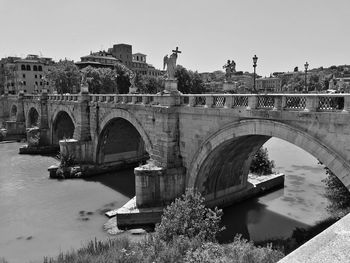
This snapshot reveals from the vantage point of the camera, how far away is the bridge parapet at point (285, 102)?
34.1ft

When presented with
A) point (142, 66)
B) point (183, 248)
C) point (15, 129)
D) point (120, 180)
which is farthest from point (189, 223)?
point (142, 66)

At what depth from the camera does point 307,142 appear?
37.0 feet

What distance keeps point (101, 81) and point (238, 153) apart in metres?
46.4

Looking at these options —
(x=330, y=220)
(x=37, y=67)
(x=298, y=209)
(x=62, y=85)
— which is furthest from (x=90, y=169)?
(x=37, y=67)

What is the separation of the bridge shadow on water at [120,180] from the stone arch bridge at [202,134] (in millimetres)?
1368

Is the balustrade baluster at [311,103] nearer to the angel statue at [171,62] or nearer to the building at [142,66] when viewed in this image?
the angel statue at [171,62]

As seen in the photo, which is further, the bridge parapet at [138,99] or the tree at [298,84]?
the tree at [298,84]

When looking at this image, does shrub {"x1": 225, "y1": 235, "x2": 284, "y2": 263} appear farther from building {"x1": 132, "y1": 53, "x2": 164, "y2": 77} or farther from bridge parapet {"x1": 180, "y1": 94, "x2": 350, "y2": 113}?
building {"x1": 132, "y1": 53, "x2": 164, "y2": 77}

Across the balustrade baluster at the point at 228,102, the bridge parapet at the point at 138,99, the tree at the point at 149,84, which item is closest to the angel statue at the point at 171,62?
the bridge parapet at the point at 138,99

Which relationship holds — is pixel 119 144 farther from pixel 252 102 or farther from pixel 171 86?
pixel 252 102

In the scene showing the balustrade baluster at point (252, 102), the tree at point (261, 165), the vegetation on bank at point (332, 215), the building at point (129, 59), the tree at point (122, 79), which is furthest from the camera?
the building at point (129, 59)

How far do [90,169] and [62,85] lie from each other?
40814 mm

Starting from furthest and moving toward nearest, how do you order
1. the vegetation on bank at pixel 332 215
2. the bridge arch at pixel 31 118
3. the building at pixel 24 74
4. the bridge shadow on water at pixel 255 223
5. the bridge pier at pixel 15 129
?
the building at pixel 24 74 < the bridge arch at pixel 31 118 < the bridge pier at pixel 15 129 < the bridge shadow on water at pixel 255 223 < the vegetation on bank at pixel 332 215

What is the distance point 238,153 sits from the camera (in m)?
18.2
